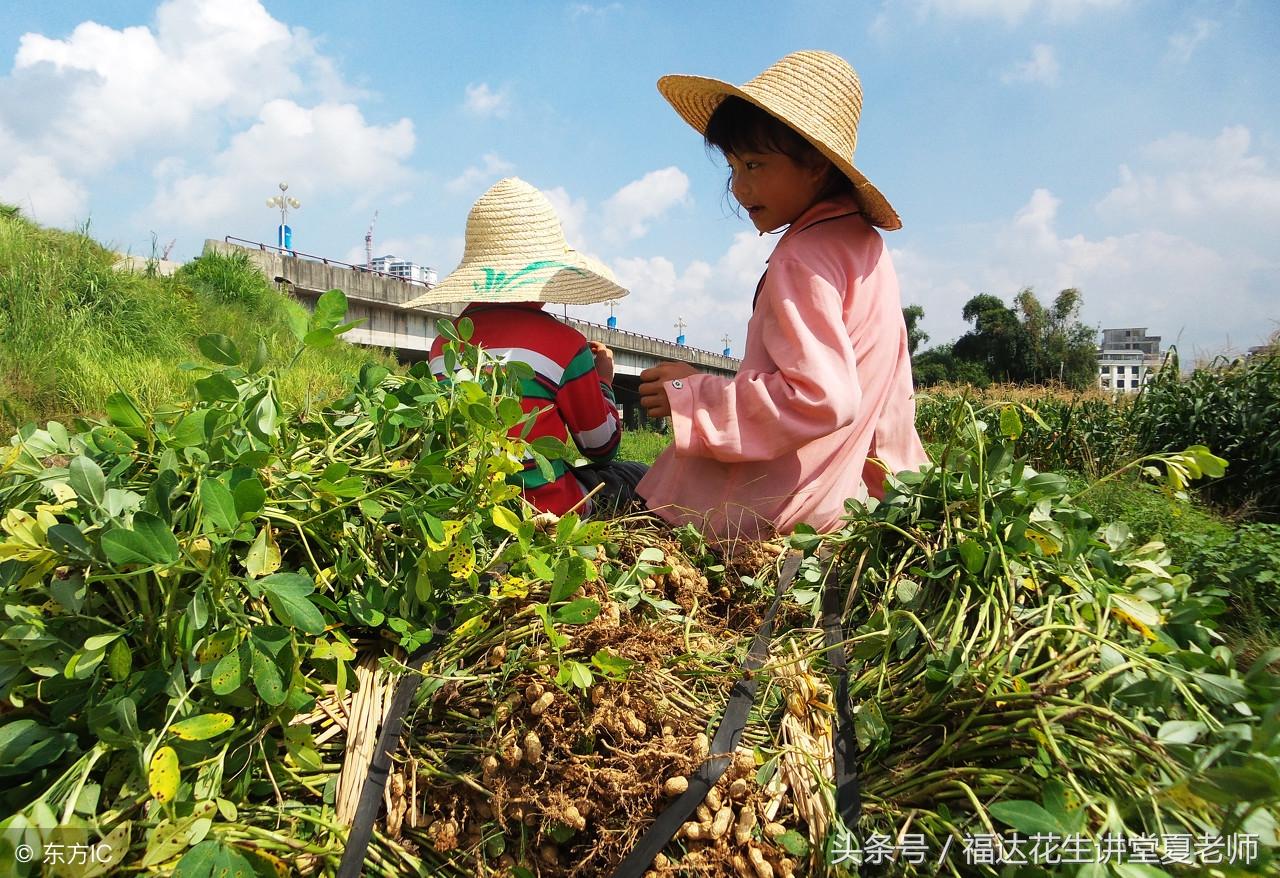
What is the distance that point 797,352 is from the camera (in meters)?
1.60

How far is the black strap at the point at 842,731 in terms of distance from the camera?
1.02 meters

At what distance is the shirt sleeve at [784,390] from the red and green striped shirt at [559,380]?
1.81 ft

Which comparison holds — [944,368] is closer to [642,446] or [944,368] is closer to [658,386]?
[642,446]

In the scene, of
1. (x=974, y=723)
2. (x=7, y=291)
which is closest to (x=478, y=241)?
(x=974, y=723)

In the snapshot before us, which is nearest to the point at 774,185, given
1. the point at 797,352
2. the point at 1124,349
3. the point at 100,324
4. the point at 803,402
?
the point at 797,352

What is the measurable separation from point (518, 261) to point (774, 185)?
87 cm

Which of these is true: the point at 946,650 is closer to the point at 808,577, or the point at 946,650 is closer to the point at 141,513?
the point at 808,577

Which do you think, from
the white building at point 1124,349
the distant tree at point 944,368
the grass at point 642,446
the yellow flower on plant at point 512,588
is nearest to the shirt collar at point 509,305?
the yellow flower on plant at point 512,588

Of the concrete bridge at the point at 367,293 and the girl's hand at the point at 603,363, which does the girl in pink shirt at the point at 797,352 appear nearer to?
the girl's hand at the point at 603,363

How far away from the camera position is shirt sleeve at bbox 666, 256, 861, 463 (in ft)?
5.19

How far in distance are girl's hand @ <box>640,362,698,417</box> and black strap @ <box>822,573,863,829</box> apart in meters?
0.64

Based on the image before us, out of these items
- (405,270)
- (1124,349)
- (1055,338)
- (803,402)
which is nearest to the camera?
(803,402)

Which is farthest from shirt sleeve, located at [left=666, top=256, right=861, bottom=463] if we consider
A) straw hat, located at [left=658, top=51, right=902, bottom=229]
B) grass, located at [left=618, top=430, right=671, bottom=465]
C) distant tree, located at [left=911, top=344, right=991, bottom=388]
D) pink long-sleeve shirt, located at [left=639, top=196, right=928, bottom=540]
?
distant tree, located at [left=911, top=344, right=991, bottom=388]

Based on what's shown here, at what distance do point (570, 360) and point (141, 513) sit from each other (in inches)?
55.9
